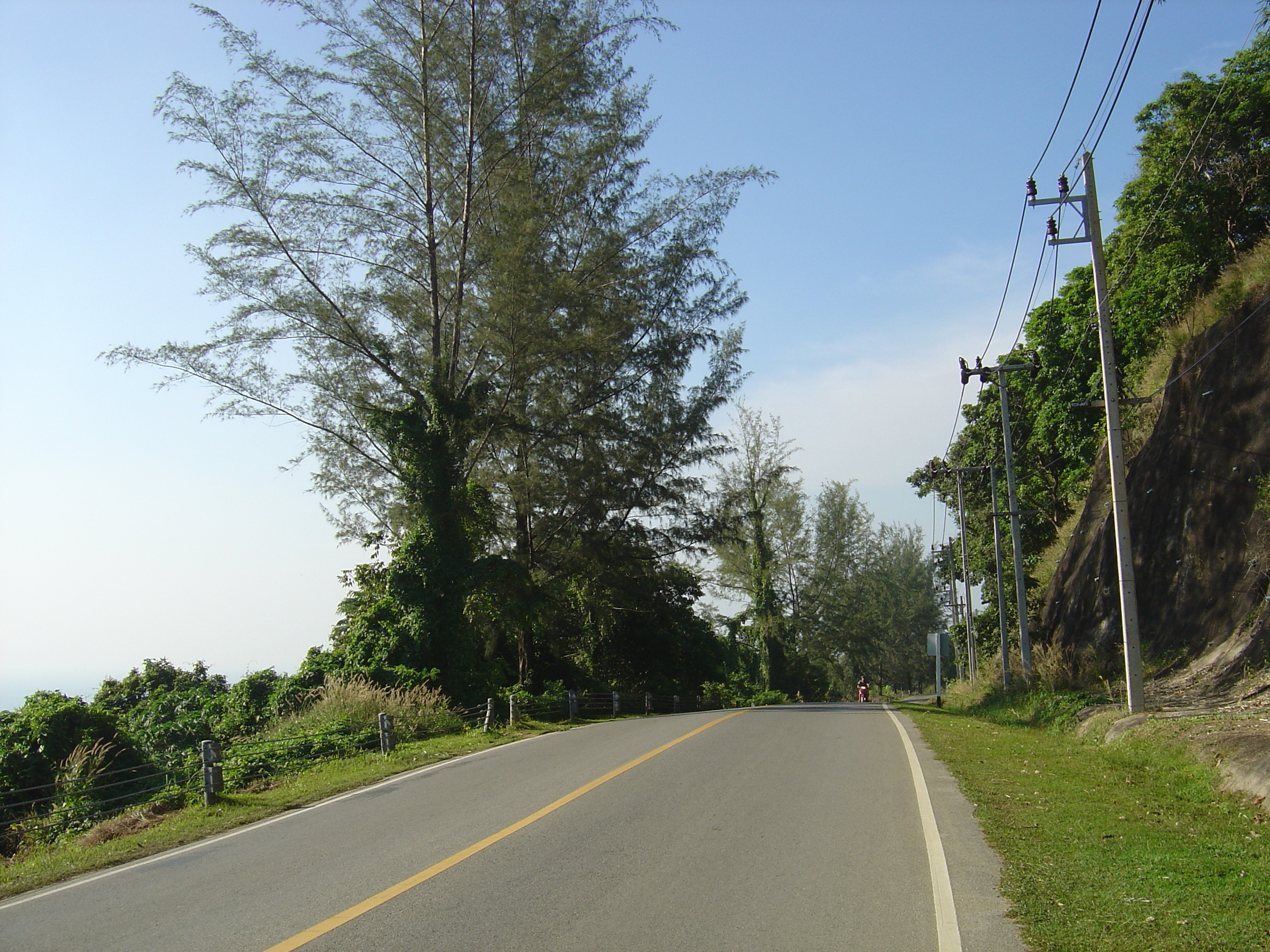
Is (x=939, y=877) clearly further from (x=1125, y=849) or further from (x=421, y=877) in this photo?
(x=421, y=877)

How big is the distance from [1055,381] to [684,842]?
3332cm

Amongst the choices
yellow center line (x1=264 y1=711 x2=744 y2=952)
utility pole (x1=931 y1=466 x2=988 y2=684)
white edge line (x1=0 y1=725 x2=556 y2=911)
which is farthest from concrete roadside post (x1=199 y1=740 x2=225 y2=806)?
utility pole (x1=931 y1=466 x2=988 y2=684)

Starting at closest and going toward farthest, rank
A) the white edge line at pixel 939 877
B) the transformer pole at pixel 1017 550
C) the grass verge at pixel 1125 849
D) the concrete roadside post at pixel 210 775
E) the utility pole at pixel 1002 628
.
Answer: the grass verge at pixel 1125 849, the white edge line at pixel 939 877, the concrete roadside post at pixel 210 775, the transformer pole at pixel 1017 550, the utility pole at pixel 1002 628

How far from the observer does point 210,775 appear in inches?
504

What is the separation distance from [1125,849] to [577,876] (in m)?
4.43

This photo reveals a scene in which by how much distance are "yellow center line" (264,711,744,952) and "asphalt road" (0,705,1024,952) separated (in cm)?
4

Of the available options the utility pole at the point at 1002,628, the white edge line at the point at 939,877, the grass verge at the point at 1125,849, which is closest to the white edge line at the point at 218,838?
the white edge line at the point at 939,877

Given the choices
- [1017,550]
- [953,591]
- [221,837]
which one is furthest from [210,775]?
[953,591]

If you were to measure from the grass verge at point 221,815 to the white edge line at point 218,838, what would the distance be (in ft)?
0.43

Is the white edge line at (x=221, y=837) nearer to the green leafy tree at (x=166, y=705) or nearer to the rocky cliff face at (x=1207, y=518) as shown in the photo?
the green leafy tree at (x=166, y=705)

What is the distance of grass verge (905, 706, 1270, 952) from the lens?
18.4ft

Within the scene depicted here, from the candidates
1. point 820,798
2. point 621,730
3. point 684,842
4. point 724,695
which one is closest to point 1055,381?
point 724,695

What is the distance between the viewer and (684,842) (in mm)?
8328

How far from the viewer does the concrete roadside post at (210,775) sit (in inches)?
498
